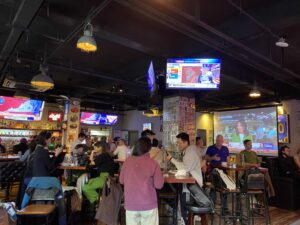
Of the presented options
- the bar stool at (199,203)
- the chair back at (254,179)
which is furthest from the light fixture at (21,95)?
the chair back at (254,179)

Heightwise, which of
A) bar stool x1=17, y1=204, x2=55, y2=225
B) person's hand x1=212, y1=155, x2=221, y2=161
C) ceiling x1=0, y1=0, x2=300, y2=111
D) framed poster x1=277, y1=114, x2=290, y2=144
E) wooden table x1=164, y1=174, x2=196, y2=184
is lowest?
bar stool x1=17, y1=204, x2=55, y2=225

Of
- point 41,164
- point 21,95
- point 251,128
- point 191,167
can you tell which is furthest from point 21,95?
point 251,128

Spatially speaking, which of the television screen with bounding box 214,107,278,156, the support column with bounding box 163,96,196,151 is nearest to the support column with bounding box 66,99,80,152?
the support column with bounding box 163,96,196,151

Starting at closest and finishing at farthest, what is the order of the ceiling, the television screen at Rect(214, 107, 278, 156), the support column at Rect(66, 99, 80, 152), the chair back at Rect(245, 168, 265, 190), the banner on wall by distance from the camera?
the ceiling
the chair back at Rect(245, 168, 265, 190)
the television screen at Rect(214, 107, 278, 156)
the banner on wall
the support column at Rect(66, 99, 80, 152)

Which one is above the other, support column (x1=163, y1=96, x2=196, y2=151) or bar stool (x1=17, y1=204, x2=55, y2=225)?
support column (x1=163, y1=96, x2=196, y2=151)

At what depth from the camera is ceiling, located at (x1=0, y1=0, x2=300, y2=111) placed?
169 inches

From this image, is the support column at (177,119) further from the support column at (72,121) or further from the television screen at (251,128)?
the support column at (72,121)

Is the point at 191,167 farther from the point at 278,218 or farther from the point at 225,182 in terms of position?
the point at 278,218

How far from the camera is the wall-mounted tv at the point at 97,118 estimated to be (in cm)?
1370

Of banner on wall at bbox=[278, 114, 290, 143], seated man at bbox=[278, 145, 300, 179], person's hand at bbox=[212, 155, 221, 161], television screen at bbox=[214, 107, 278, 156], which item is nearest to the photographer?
person's hand at bbox=[212, 155, 221, 161]

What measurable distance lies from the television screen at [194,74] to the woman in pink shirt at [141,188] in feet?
8.43

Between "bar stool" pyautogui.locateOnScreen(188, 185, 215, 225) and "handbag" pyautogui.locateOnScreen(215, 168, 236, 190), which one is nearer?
"bar stool" pyautogui.locateOnScreen(188, 185, 215, 225)

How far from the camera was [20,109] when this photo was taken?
1070 centimetres

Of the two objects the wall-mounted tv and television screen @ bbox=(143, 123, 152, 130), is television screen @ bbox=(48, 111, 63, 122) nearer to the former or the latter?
the wall-mounted tv
